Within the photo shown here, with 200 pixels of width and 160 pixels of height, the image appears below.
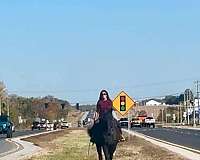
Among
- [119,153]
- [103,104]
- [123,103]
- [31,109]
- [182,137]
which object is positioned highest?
[31,109]

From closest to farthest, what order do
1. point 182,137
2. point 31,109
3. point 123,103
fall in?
1. point 123,103
2. point 182,137
3. point 31,109

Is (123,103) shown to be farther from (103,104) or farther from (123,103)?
(103,104)

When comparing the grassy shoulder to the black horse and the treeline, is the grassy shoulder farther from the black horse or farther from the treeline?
the treeline

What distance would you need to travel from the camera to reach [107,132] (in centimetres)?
1720

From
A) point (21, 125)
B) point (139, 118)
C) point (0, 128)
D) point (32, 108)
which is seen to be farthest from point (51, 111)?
point (0, 128)

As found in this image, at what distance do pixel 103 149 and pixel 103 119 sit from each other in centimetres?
88

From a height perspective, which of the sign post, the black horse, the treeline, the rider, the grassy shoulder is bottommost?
the grassy shoulder

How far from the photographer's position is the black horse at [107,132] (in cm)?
1720

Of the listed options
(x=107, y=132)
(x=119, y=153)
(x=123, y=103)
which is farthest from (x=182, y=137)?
(x=107, y=132)

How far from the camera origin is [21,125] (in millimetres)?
154375

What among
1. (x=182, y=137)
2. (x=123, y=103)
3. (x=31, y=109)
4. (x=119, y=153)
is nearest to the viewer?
(x=119, y=153)

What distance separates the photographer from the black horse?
17.2m

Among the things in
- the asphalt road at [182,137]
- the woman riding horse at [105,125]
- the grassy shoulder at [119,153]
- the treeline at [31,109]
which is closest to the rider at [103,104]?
the woman riding horse at [105,125]

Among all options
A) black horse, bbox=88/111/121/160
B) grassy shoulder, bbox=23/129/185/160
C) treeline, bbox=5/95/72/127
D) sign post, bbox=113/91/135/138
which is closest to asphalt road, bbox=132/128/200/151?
grassy shoulder, bbox=23/129/185/160
